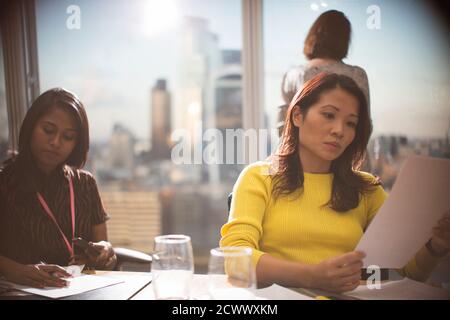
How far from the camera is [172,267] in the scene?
0.97 meters

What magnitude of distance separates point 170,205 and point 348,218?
0.76 metres

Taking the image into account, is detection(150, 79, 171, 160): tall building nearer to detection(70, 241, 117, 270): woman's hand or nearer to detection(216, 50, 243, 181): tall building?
detection(216, 50, 243, 181): tall building

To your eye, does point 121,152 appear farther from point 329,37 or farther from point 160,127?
point 329,37

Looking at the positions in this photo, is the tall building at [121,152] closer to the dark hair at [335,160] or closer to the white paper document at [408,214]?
the dark hair at [335,160]

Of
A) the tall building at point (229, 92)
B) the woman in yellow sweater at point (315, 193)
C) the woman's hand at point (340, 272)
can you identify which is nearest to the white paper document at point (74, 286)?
the woman in yellow sweater at point (315, 193)

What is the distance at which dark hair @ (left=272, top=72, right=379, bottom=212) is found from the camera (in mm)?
1351

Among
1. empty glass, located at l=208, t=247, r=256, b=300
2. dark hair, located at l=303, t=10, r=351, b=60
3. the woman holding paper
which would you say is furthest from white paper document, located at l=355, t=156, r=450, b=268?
the woman holding paper

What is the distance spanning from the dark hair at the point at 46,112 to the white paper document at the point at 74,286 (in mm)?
423

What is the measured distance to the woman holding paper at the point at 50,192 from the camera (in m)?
1.45

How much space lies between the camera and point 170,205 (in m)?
1.84

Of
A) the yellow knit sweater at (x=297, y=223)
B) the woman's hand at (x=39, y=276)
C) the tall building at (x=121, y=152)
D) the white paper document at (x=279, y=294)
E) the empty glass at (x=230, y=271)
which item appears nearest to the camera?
Answer: the empty glass at (x=230, y=271)

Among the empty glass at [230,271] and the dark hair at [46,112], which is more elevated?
the dark hair at [46,112]

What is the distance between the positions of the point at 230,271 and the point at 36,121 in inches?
34.7
